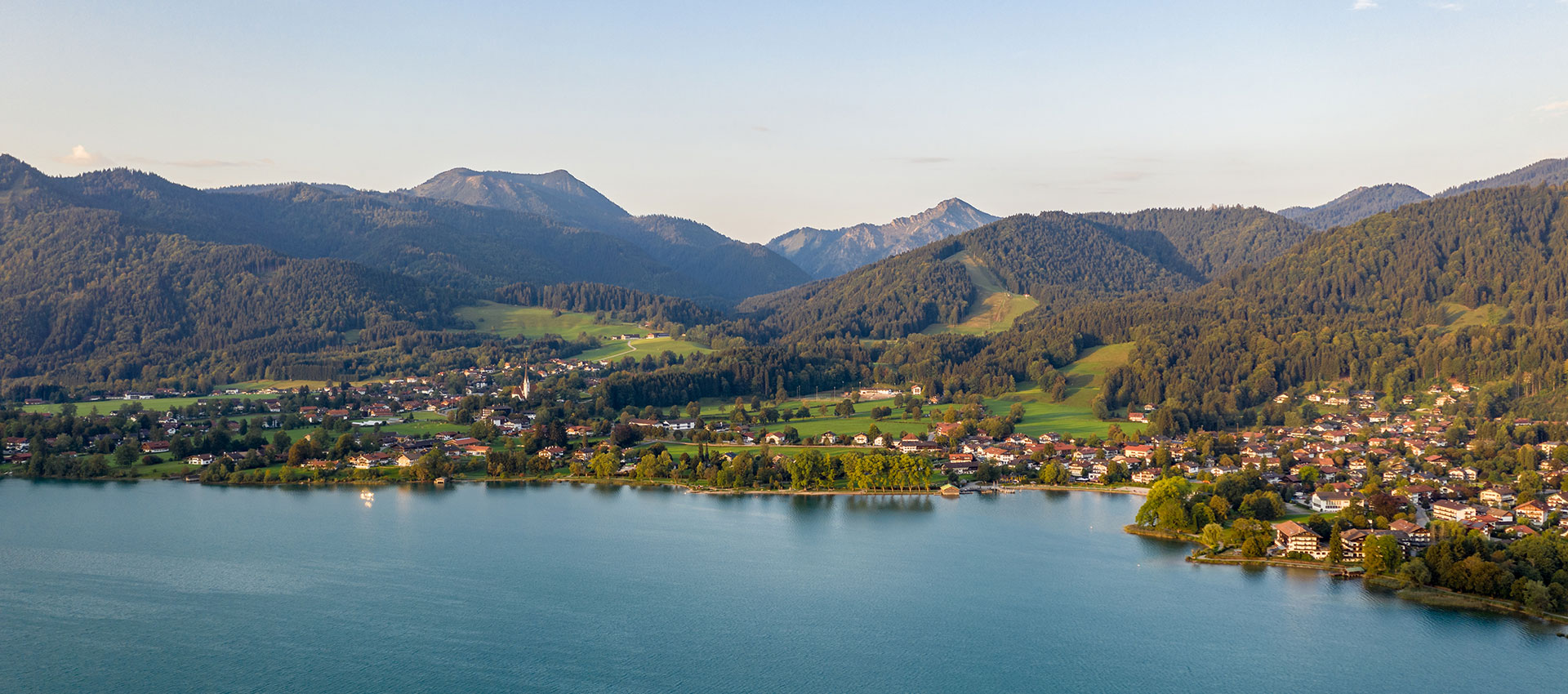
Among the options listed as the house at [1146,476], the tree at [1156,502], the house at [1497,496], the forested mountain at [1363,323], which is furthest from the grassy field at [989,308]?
the tree at [1156,502]

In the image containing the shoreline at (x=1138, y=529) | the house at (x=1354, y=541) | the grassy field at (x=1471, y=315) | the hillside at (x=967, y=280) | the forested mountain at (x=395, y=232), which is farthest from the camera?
the forested mountain at (x=395, y=232)

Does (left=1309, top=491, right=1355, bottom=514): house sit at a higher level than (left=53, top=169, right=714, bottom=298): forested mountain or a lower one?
lower

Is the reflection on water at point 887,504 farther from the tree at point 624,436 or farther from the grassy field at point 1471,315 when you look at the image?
the grassy field at point 1471,315

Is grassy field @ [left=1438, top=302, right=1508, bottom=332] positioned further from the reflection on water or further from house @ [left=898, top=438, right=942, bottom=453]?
the reflection on water

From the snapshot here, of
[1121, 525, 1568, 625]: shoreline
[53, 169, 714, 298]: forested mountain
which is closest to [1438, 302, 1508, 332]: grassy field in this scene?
[1121, 525, 1568, 625]: shoreline

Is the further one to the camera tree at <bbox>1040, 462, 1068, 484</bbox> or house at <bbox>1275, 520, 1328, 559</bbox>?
tree at <bbox>1040, 462, 1068, 484</bbox>

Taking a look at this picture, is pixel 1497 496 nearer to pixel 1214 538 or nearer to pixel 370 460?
pixel 1214 538

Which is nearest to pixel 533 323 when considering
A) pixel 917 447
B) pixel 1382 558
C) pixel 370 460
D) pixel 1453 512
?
pixel 370 460

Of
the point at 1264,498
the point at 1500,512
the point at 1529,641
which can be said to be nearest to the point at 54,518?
the point at 1264,498
